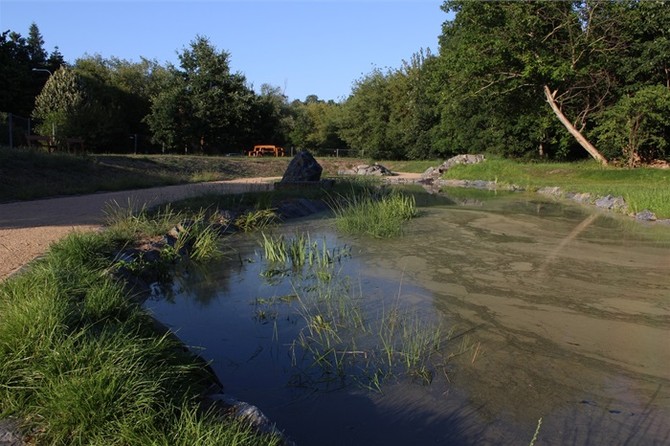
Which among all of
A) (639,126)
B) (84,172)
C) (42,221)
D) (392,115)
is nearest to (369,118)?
(392,115)

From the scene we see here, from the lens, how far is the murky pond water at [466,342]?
3109 mm

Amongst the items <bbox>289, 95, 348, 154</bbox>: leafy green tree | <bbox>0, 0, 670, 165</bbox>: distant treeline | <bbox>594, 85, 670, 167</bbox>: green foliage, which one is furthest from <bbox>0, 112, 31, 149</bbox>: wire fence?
<bbox>289, 95, 348, 154</bbox>: leafy green tree

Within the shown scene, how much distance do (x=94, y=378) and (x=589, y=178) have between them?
20.9 m

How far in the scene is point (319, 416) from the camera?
3.16 meters

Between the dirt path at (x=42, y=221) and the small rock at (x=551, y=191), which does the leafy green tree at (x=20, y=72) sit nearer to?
the dirt path at (x=42, y=221)

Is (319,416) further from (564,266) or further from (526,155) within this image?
(526,155)

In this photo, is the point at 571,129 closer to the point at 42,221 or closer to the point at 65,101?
the point at 42,221


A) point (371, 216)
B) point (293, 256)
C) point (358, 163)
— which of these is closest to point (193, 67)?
point (358, 163)

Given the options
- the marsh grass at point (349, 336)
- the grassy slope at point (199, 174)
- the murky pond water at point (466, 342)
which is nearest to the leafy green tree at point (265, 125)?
the grassy slope at point (199, 174)

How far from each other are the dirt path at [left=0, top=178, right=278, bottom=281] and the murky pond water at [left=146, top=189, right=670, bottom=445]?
150 centimetres

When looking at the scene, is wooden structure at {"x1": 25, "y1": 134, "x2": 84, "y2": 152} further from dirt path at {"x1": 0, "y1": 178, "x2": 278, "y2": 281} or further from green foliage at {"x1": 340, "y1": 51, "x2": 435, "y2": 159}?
green foliage at {"x1": 340, "y1": 51, "x2": 435, "y2": 159}

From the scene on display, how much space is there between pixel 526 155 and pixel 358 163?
10263 mm

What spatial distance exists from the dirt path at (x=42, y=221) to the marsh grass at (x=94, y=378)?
1.75m

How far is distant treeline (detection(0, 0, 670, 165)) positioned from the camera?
2169 cm
